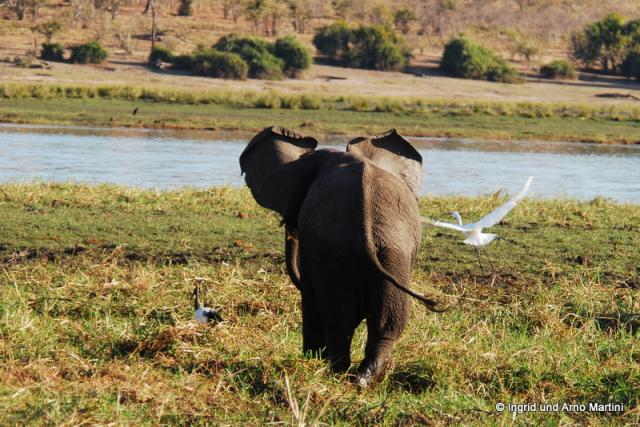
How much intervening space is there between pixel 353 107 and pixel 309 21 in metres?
24.8

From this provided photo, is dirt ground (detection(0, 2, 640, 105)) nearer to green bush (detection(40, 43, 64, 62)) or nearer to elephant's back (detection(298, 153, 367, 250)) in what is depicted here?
green bush (detection(40, 43, 64, 62))

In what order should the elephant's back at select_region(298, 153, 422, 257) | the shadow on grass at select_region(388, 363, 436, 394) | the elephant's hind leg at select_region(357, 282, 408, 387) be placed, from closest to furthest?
the elephant's back at select_region(298, 153, 422, 257), the elephant's hind leg at select_region(357, 282, 408, 387), the shadow on grass at select_region(388, 363, 436, 394)

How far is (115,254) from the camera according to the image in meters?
9.77

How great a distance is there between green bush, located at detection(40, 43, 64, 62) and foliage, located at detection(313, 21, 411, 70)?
1223cm

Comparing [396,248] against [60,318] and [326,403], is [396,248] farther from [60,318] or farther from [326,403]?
[60,318]

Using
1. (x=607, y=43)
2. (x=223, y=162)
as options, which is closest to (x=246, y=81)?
(x=223, y=162)

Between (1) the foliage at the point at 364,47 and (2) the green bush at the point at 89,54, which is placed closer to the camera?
(2) the green bush at the point at 89,54

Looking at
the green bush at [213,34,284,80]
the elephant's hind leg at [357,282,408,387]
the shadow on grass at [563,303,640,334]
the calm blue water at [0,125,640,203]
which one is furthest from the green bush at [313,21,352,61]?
the elephant's hind leg at [357,282,408,387]

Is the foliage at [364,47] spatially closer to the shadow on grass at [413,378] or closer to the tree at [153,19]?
the tree at [153,19]

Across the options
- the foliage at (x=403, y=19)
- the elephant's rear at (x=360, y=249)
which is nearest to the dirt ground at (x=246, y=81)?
the foliage at (x=403, y=19)

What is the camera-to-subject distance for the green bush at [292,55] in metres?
42.1

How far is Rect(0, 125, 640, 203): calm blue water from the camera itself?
61.2 feet

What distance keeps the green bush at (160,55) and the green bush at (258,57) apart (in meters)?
2.36

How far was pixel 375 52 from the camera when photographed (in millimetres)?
45531
